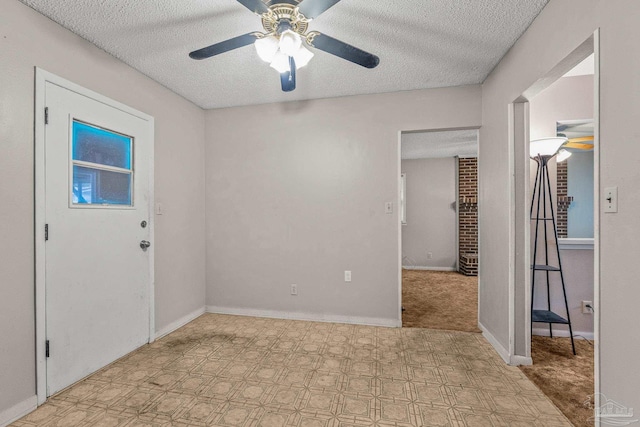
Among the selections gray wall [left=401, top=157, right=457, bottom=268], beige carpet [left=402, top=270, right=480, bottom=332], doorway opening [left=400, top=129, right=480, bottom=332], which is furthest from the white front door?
gray wall [left=401, top=157, right=457, bottom=268]

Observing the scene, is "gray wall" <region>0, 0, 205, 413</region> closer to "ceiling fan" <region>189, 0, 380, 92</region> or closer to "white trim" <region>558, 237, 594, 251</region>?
"ceiling fan" <region>189, 0, 380, 92</region>

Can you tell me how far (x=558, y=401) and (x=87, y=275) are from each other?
328 cm

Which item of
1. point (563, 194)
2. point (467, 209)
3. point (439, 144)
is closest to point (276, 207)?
point (563, 194)

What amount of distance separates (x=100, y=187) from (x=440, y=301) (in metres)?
3.99

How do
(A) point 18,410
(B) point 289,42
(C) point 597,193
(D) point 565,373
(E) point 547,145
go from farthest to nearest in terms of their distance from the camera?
(E) point 547,145
(D) point 565,373
(A) point 18,410
(B) point 289,42
(C) point 597,193

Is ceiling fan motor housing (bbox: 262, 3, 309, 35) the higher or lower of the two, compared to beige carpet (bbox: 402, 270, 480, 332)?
higher

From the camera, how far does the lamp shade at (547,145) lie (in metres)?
2.38

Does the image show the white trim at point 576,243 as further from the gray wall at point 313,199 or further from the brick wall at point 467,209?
the brick wall at point 467,209

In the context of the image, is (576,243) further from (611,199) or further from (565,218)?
(611,199)

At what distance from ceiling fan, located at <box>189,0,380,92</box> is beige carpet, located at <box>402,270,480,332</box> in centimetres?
269

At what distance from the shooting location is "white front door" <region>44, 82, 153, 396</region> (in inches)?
75.6

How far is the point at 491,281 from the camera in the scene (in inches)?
105

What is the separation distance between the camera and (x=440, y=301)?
397 centimetres

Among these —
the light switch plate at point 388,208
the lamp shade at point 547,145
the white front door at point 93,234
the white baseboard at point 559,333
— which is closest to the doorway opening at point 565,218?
the white baseboard at point 559,333
